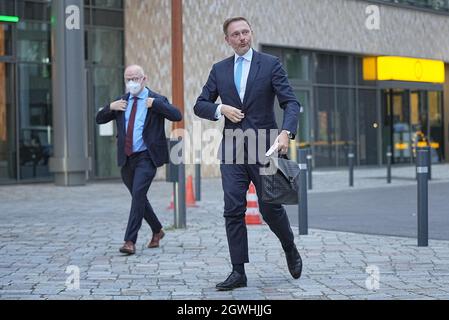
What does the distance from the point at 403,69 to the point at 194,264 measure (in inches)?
1029

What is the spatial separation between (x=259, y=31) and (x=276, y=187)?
66.2ft

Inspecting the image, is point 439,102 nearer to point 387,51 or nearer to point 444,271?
point 387,51

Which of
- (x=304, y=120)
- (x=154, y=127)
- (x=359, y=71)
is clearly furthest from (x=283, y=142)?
(x=359, y=71)

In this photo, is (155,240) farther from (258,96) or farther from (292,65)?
(292,65)

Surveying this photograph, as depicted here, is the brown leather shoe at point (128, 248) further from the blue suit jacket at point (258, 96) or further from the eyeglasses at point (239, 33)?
the eyeglasses at point (239, 33)

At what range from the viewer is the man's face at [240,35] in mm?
6199

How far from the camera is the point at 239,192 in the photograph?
20.3 ft

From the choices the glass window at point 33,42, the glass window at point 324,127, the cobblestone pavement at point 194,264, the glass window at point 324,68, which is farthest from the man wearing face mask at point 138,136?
the glass window at point 324,68

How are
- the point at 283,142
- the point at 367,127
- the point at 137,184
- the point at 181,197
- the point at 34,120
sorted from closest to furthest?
1. the point at 283,142
2. the point at 137,184
3. the point at 181,197
4. the point at 34,120
5. the point at 367,127

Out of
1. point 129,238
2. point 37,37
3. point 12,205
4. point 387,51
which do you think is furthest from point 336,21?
point 129,238

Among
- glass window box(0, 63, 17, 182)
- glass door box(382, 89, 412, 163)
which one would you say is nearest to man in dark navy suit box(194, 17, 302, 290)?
glass window box(0, 63, 17, 182)

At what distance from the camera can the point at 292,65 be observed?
1104 inches

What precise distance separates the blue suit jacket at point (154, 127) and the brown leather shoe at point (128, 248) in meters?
0.81

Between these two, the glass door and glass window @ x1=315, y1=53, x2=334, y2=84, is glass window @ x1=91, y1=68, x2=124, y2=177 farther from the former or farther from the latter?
the glass door
